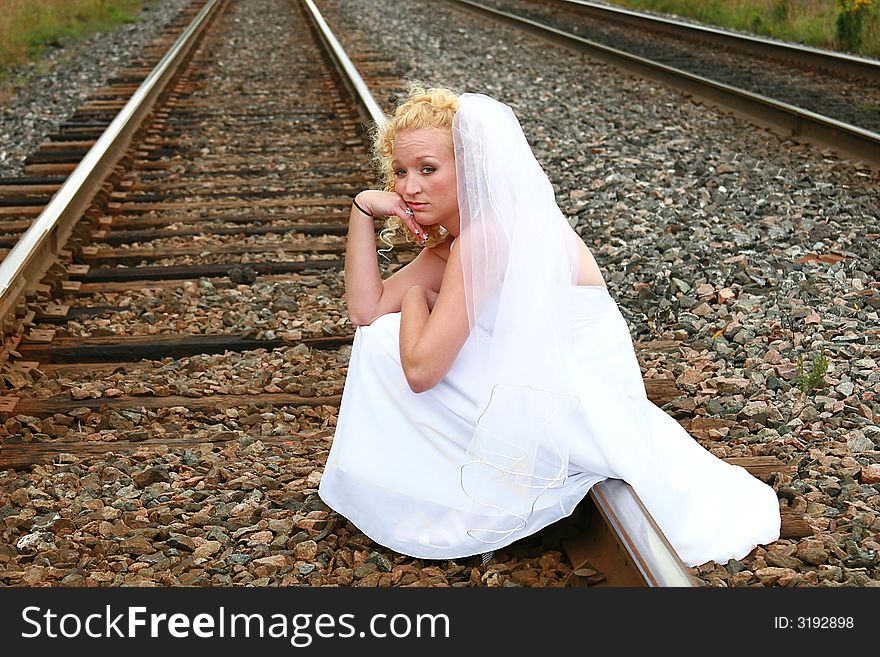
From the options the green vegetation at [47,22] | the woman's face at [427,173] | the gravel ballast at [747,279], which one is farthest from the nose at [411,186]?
the green vegetation at [47,22]

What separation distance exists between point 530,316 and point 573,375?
0.63 ft

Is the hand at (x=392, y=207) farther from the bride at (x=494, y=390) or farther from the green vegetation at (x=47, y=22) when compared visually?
the green vegetation at (x=47, y=22)

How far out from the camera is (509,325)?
2.90m

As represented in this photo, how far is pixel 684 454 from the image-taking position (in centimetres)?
316

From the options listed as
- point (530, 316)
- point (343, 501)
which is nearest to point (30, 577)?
point (343, 501)

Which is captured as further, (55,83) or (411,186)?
(55,83)

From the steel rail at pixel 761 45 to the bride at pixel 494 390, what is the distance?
8.93m

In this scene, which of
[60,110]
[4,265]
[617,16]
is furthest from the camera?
[617,16]

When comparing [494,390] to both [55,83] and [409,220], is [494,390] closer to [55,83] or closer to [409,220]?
[409,220]

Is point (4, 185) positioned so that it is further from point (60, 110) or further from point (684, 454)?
point (684, 454)

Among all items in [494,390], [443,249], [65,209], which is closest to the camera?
[494,390]

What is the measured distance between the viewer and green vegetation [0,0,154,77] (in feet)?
46.7

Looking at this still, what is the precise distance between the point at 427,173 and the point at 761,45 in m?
11.2

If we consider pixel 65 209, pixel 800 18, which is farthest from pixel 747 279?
pixel 800 18
